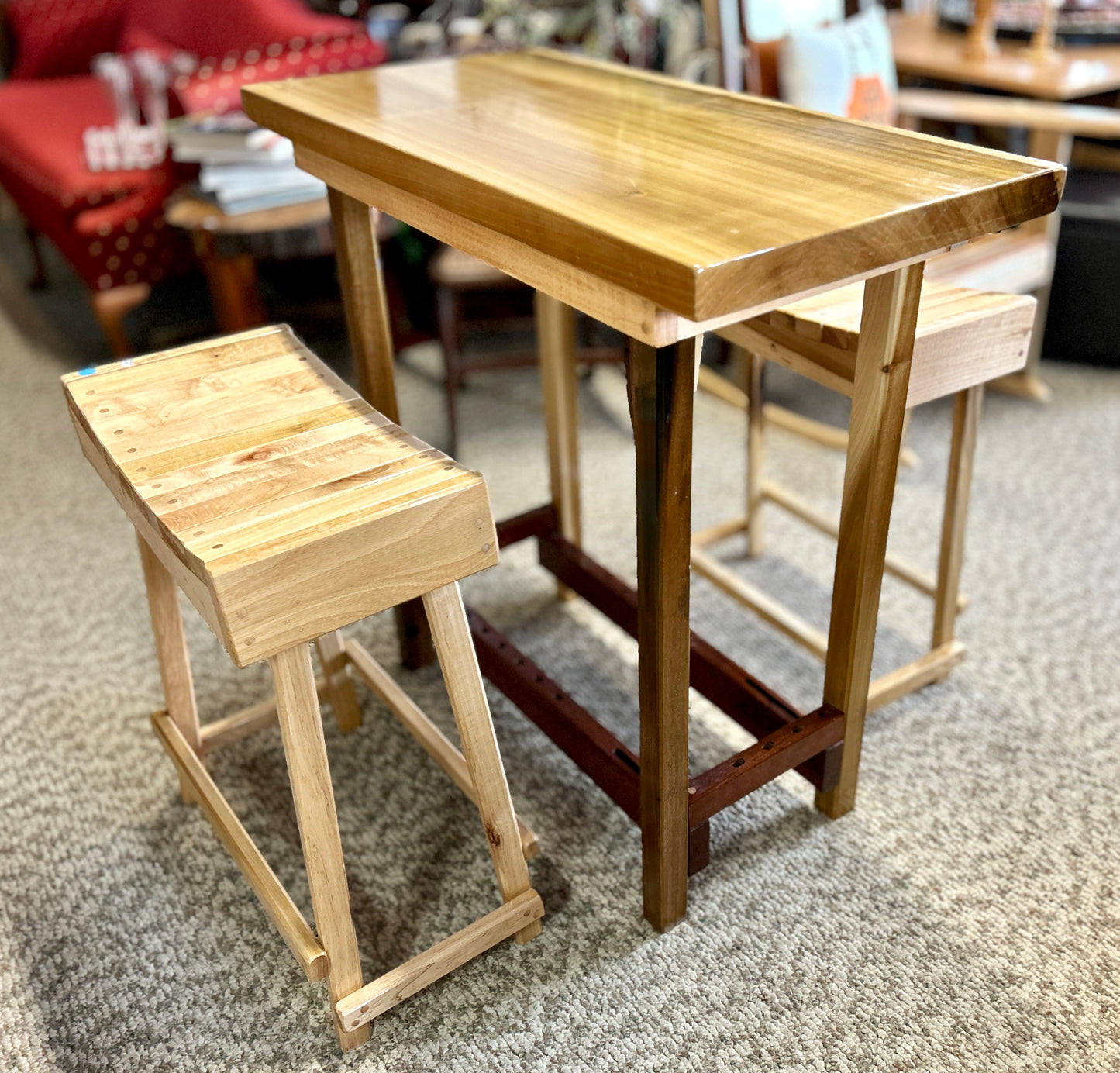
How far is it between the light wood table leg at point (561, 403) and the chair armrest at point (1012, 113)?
1041mm

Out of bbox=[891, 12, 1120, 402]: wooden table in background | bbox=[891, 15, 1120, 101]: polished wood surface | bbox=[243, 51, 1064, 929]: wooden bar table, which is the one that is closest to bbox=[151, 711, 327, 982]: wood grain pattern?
bbox=[243, 51, 1064, 929]: wooden bar table

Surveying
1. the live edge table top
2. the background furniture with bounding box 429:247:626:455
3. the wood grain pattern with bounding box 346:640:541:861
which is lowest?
the wood grain pattern with bounding box 346:640:541:861

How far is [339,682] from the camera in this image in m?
1.61

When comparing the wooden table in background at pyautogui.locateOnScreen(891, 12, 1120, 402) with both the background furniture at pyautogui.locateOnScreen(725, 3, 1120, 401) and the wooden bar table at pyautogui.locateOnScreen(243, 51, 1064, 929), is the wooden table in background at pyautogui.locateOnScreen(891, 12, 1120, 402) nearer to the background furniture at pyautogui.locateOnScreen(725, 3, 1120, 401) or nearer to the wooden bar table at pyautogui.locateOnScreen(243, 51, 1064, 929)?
the background furniture at pyautogui.locateOnScreen(725, 3, 1120, 401)

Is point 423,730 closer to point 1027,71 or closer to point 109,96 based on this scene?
point 1027,71

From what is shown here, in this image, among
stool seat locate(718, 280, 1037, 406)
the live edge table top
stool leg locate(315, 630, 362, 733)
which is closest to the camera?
the live edge table top

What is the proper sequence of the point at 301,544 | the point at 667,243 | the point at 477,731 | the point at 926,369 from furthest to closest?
1. the point at 926,369
2. the point at 477,731
3. the point at 301,544
4. the point at 667,243

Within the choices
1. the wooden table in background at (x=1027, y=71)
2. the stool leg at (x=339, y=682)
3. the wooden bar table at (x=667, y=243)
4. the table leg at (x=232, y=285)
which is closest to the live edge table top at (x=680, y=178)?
the wooden bar table at (x=667, y=243)

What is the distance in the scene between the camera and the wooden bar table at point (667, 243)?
86cm

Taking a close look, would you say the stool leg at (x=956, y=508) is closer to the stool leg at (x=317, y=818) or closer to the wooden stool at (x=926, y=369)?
the wooden stool at (x=926, y=369)

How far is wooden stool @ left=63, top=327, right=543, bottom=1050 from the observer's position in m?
0.97

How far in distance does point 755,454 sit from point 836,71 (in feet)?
2.64

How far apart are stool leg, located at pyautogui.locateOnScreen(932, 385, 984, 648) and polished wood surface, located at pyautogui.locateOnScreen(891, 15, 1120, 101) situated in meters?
1.25

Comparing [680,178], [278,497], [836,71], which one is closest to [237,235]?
[836,71]
